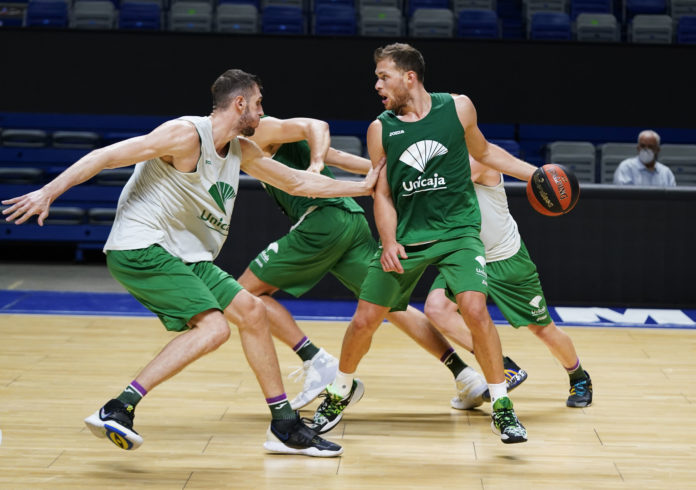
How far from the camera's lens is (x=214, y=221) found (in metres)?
3.92

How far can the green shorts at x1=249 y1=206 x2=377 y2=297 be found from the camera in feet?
15.5

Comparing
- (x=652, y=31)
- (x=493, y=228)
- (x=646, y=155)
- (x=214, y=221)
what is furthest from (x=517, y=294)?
(x=652, y=31)

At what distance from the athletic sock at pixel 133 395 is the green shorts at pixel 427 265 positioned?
1.06m

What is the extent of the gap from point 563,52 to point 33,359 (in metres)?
7.63

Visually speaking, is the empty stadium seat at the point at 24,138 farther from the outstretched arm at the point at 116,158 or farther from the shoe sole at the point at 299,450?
the shoe sole at the point at 299,450

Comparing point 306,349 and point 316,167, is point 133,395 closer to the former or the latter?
point 306,349

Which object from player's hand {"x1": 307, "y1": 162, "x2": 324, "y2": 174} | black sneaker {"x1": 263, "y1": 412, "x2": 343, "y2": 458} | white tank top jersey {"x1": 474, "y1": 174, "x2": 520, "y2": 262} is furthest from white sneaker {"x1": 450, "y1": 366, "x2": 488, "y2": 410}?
player's hand {"x1": 307, "y1": 162, "x2": 324, "y2": 174}

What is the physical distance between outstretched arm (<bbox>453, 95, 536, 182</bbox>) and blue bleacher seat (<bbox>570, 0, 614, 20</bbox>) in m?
9.15

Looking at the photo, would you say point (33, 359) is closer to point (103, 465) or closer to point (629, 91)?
point (103, 465)

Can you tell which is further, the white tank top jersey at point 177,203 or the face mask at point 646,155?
the face mask at point 646,155

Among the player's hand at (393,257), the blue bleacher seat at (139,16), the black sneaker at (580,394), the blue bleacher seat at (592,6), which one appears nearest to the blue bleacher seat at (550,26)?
the blue bleacher seat at (592,6)

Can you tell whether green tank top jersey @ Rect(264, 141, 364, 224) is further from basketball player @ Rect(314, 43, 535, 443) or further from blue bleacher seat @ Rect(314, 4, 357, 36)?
blue bleacher seat @ Rect(314, 4, 357, 36)

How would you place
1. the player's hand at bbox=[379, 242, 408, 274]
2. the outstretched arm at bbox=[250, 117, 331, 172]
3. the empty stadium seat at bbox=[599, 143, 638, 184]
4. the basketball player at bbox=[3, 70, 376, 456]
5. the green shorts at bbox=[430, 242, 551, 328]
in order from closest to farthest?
the basketball player at bbox=[3, 70, 376, 456] < the player's hand at bbox=[379, 242, 408, 274] < the outstretched arm at bbox=[250, 117, 331, 172] < the green shorts at bbox=[430, 242, 551, 328] < the empty stadium seat at bbox=[599, 143, 638, 184]

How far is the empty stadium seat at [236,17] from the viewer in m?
11.9
